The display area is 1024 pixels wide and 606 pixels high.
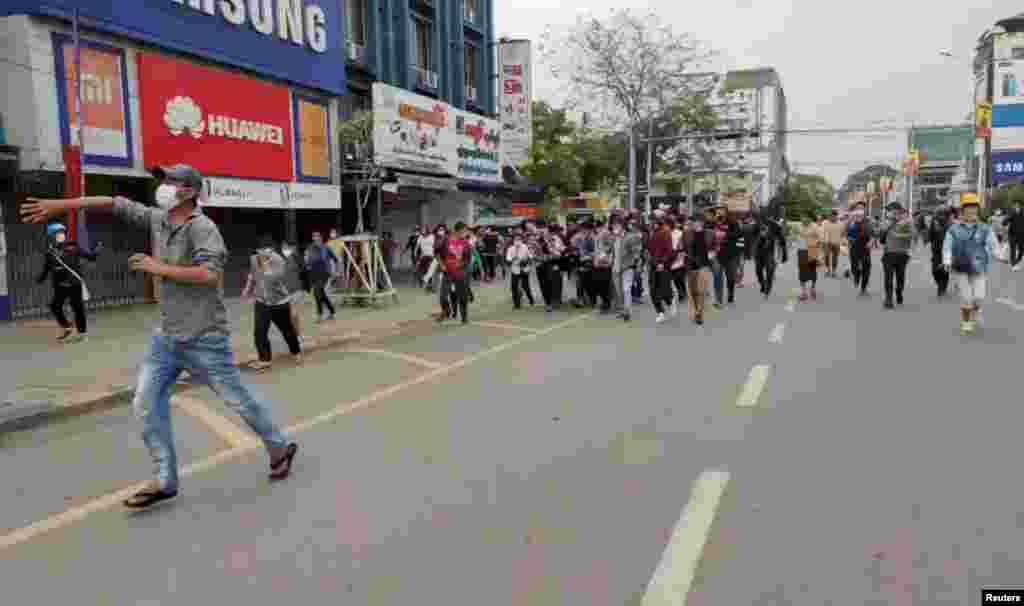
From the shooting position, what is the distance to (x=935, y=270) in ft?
53.4

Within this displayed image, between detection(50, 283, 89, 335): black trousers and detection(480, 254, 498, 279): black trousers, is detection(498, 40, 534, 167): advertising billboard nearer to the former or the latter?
detection(480, 254, 498, 279): black trousers

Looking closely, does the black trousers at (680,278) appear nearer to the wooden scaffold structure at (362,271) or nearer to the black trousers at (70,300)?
the wooden scaffold structure at (362,271)

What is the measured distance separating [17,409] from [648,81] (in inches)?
1396

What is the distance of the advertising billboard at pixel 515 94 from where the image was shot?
32.0 metres

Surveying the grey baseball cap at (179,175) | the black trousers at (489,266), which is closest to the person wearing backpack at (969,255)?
the grey baseball cap at (179,175)

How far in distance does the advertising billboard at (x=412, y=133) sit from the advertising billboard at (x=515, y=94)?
7370mm

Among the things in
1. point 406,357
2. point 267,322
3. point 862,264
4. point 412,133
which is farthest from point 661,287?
point 412,133

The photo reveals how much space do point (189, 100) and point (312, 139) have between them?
4.39 m

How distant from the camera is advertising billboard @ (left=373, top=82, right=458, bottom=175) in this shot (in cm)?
2067

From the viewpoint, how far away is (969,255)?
1075cm

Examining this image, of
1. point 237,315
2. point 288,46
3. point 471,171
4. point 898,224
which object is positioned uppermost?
point 288,46

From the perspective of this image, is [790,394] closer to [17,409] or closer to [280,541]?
[280,541]

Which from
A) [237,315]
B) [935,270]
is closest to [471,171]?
[237,315]

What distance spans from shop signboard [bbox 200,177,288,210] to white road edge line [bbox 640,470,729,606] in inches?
527
